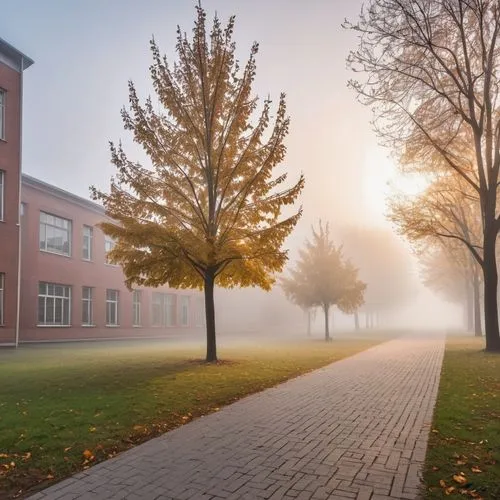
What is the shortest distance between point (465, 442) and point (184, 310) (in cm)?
4389

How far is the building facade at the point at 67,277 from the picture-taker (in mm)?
27891

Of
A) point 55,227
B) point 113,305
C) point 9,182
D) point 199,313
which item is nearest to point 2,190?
point 9,182

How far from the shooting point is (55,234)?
30500mm

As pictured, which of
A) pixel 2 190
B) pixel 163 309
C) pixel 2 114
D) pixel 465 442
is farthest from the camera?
pixel 163 309

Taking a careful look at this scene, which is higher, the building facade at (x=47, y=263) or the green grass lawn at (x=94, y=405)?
the building facade at (x=47, y=263)

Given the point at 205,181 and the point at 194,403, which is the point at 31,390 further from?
the point at 205,181

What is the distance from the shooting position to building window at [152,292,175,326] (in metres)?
43.3

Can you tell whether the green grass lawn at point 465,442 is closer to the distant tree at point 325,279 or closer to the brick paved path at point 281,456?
the brick paved path at point 281,456

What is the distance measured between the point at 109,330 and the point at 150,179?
2279 centimetres

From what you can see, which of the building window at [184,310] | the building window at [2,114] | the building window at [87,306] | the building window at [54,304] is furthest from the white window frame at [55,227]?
the building window at [184,310]

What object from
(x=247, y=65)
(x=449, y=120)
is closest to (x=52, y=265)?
(x=247, y=65)

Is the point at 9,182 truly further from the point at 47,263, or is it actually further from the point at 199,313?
the point at 199,313

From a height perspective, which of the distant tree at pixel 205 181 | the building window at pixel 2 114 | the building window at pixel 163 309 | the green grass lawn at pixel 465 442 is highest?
the building window at pixel 2 114

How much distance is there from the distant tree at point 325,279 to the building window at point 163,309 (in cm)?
1408
